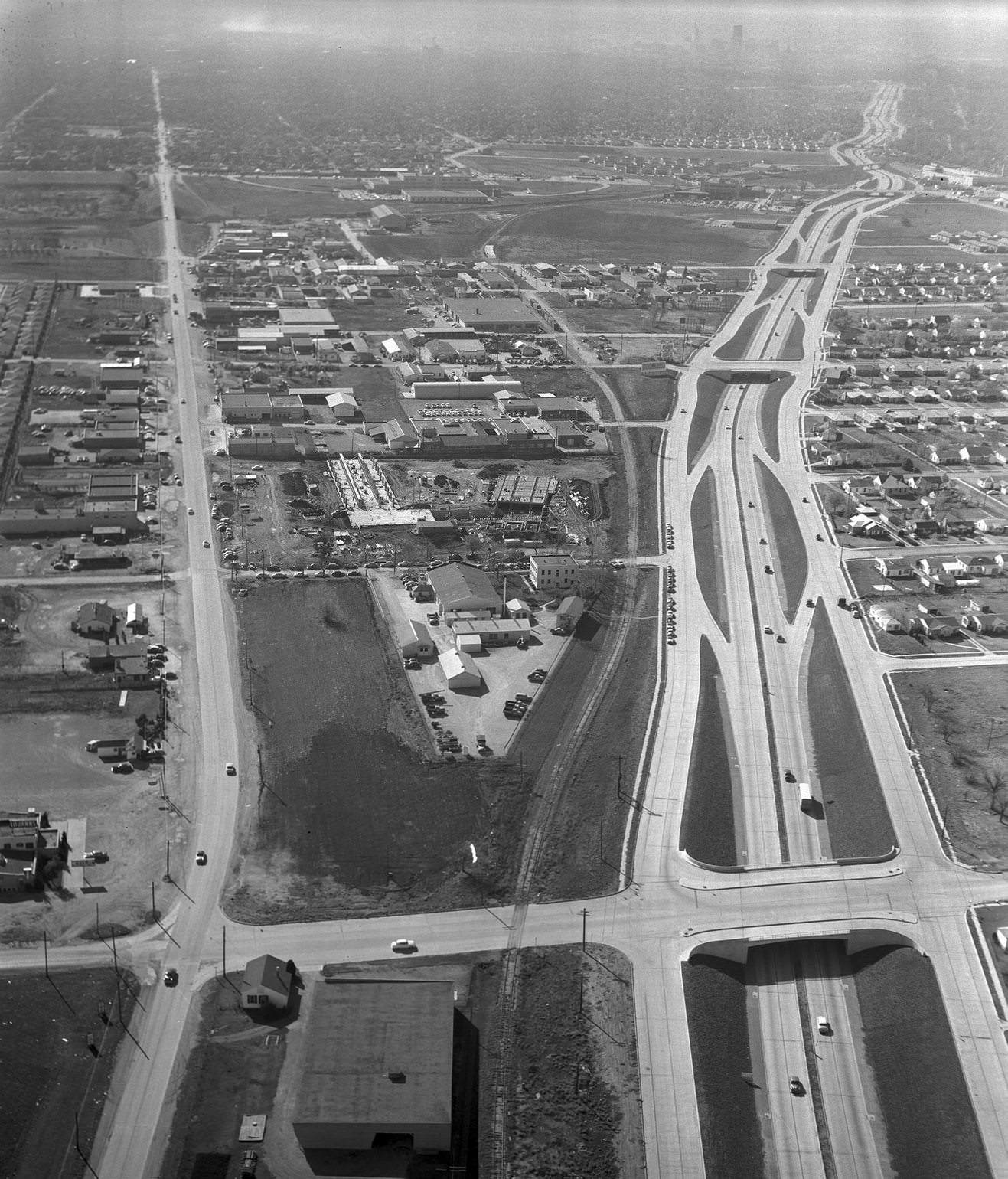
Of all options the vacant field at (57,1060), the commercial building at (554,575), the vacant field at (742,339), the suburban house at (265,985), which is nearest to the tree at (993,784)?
the commercial building at (554,575)

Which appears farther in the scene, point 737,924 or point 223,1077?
point 737,924

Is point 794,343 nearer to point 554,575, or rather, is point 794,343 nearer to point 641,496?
point 641,496

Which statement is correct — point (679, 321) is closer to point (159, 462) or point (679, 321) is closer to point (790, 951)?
point (159, 462)

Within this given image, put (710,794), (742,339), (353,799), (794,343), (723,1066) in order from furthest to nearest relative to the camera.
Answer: (742,339) < (794,343) < (710,794) < (353,799) < (723,1066)

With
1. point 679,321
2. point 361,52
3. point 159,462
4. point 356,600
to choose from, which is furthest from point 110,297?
point 361,52

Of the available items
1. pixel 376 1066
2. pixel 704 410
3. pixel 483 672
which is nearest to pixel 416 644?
pixel 483 672

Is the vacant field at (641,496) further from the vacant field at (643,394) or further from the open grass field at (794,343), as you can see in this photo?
the open grass field at (794,343)
